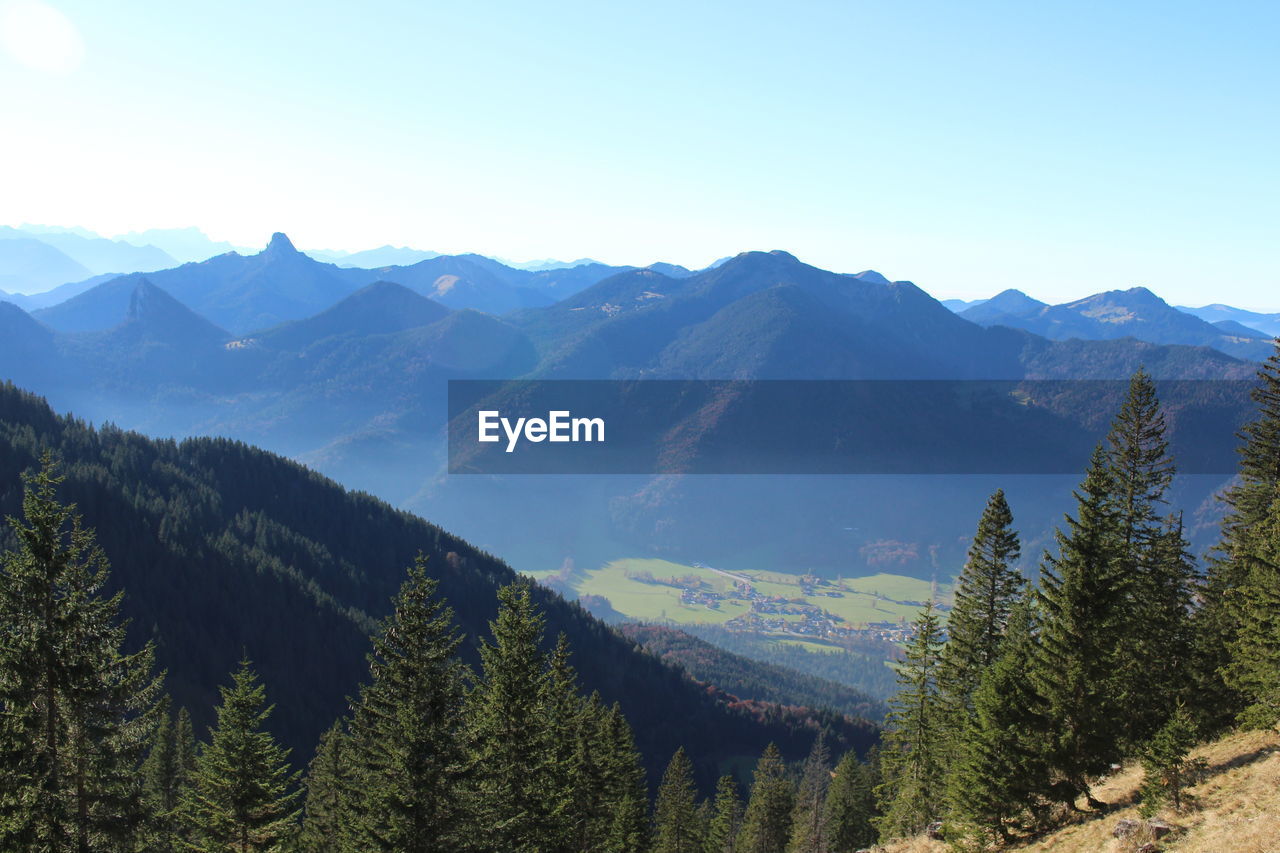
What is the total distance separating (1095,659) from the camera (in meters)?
29.3

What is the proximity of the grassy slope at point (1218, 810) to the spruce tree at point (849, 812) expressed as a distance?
42.1m

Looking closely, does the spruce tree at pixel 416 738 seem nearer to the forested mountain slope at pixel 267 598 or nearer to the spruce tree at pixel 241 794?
the spruce tree at pixel 241 794

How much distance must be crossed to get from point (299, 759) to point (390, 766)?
107 metres

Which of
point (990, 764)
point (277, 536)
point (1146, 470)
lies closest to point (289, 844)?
point (990, 764)

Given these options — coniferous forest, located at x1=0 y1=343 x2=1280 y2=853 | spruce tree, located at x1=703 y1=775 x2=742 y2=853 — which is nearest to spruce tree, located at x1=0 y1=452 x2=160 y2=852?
coniferous forest, located at x1=0 y1=343 x2=1280 y2=853

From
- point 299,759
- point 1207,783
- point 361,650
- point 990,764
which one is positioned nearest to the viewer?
point 1207,783

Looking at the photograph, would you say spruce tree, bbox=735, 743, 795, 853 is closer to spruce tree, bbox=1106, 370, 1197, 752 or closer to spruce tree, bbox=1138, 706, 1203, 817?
spruce tree, bbox=1106, 370, 1197, 752

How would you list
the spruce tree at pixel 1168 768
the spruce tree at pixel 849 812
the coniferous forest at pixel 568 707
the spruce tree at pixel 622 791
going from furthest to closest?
the spruce tree at pixel 849 812
the spruce tree at pixel 622 791
the spruce tree at pixel 1168 768
the coniferous forest at pixel 568 707

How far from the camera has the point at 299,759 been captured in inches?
4737

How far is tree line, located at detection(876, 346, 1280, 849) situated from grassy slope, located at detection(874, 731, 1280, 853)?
783 millimetres

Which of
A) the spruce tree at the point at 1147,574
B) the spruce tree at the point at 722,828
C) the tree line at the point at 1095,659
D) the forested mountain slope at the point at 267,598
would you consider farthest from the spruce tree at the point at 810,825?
the forested mountain slope at the point at 267,598

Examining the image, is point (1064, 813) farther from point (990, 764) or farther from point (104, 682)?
point (104, 682)

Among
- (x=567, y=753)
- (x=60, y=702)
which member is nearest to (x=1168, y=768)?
(x=567, y=753)

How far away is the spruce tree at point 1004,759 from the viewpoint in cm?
2906
